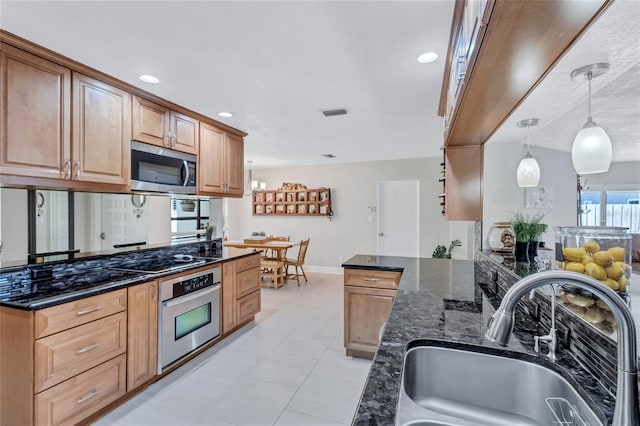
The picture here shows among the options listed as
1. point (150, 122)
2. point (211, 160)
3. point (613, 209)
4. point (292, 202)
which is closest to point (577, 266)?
point (613, 209)

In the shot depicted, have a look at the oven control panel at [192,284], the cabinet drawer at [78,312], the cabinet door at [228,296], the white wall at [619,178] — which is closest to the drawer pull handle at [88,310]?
the cabinet drawer at [78,312]

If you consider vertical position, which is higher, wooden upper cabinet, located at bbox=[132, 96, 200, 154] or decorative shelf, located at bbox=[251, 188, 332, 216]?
wooden upper cabinet, located at bbox=[132, 96, 200, 154]

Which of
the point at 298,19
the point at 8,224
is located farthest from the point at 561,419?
the point at 8,224

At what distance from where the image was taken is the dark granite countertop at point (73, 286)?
161 centimetres

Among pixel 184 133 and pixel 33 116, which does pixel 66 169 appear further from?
pixel 184 133

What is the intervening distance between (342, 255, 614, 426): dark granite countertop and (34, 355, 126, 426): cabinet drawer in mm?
1867

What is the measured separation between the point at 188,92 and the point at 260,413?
8.32ft

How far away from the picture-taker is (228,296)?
3.14 m

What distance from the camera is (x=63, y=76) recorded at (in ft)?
6.55

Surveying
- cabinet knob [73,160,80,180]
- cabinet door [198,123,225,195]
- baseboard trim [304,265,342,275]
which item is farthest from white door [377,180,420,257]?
cabinet knob [73,160,80,180]

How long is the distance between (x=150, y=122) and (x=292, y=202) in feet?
13.5

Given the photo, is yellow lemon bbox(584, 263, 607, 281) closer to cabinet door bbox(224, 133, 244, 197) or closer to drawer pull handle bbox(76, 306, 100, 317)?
drawer pull handle bbox(76, 306, 100, 317)

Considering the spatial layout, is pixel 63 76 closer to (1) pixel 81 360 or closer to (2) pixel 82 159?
(2) pixel 82 159

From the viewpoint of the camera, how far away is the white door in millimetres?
5871
